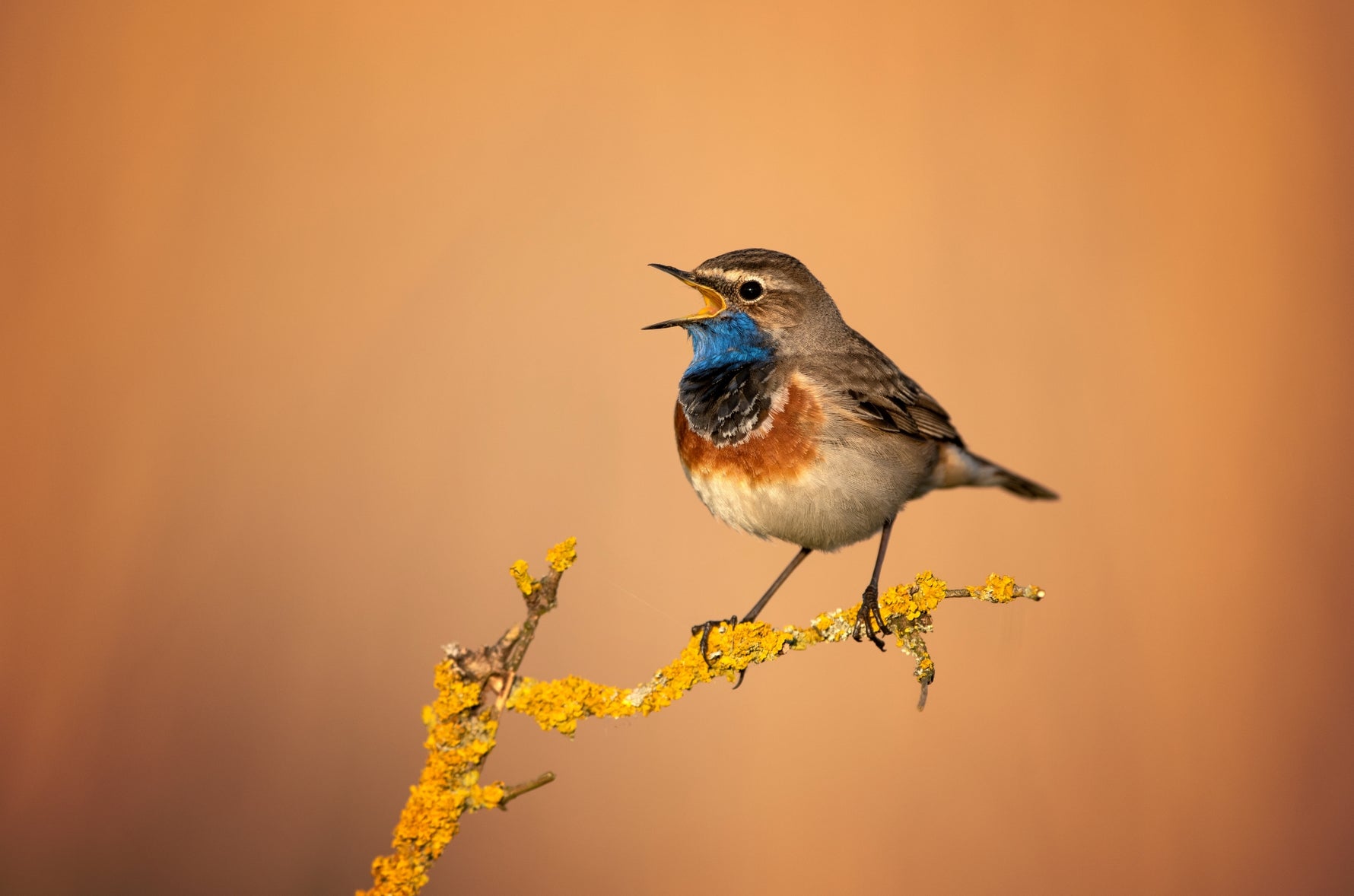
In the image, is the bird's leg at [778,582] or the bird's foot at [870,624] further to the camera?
the bird's leg at [778,582]

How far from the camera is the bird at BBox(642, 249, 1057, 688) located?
9.86ft

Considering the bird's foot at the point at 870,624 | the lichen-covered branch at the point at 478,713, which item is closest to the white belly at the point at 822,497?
the bird's foot at the point at 870,624

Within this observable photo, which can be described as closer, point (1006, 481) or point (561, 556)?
point (561, 556)

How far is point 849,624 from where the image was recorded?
2369mm

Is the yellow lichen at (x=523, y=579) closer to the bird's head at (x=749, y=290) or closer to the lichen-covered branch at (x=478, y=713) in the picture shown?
the lichen-covered branch at (x=478, y=713)

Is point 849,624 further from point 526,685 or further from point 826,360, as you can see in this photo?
point 826,360

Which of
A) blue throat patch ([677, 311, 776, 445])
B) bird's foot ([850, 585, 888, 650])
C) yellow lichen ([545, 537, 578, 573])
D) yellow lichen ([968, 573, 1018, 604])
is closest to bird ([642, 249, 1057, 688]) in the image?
blue throat patch ([677, 311, 776, 445])

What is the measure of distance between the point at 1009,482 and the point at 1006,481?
1 centimetres

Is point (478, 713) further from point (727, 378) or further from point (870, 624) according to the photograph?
point (727, 378)

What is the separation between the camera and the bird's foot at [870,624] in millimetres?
2424

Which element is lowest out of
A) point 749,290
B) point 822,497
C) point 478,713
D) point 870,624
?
point 478,713

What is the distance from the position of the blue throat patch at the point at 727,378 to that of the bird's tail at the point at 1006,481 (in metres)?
0.92

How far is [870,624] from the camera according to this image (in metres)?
2.62

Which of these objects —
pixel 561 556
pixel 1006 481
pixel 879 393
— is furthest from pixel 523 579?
pixel 1006 481
